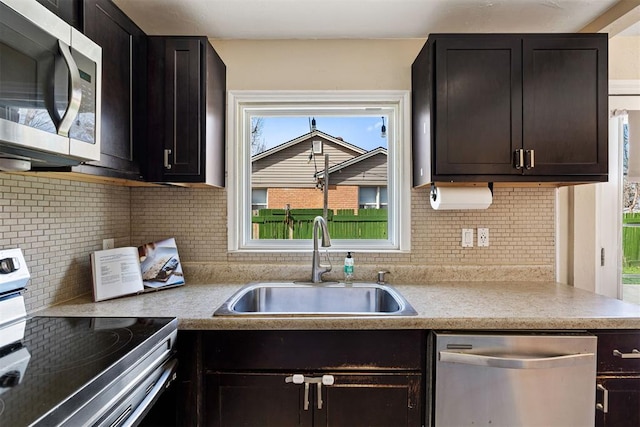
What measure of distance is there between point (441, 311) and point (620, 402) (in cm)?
75

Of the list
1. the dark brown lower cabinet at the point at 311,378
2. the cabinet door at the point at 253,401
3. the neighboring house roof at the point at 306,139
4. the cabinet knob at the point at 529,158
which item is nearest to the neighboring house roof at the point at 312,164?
the neighboring house roof at the point at 306,139

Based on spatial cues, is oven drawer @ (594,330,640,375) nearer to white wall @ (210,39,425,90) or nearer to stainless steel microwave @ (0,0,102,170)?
white wall @ (210,39,425,90)

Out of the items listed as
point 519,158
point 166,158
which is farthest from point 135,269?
point 519,158

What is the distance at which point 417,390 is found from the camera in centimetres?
138

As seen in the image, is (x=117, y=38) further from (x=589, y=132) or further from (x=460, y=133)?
(x=589, y=132)

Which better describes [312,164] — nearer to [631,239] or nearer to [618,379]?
[618,379]

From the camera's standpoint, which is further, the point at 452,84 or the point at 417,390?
the point at 452,84

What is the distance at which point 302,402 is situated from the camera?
1357mm

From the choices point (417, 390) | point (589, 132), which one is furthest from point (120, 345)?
point (589, 132)

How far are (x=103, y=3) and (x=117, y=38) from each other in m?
0.13

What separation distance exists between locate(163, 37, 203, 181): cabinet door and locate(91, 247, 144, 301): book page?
459 millimetres

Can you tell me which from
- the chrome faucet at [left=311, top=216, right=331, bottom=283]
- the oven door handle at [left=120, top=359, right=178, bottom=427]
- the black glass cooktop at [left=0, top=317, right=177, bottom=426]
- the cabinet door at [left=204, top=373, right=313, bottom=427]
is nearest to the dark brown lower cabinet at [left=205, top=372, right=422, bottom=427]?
the cabinet door at [left=204, top=373, right=313, bottom=427]

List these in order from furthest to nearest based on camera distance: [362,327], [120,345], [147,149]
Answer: [147,149] → [362,327] → [120,345]

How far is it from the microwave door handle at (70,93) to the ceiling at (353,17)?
0.92 meters
